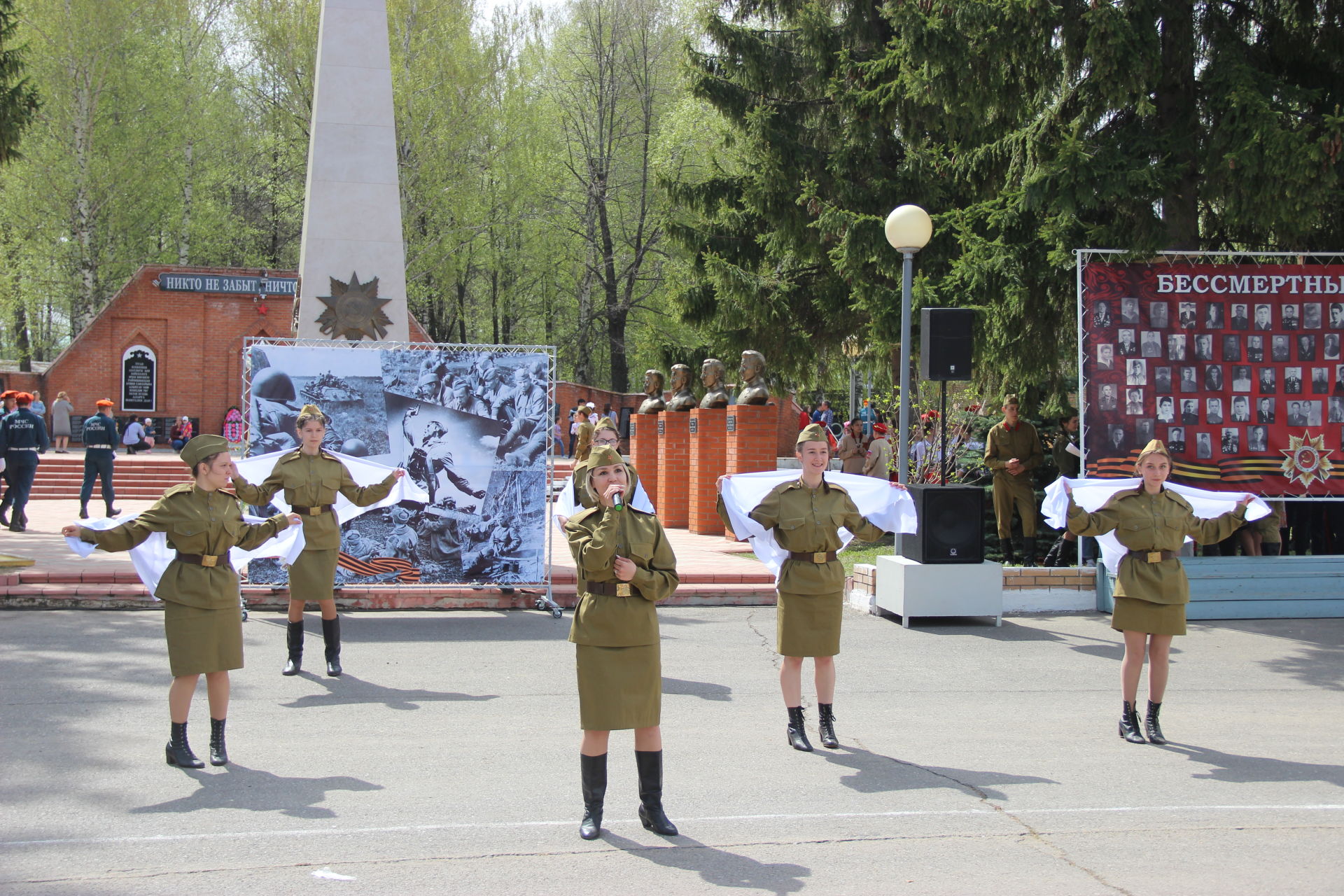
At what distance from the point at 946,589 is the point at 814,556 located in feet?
14.7

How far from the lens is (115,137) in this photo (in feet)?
121

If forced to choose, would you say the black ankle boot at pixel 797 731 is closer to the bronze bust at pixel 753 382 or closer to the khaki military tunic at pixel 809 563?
the khaki military tunic at pixel 809 563

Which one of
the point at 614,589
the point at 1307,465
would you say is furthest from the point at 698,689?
the point at 1307,465

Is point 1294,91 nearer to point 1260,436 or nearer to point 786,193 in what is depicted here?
point 1260,436

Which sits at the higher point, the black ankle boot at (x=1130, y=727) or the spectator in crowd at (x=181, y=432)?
the spectator in crowd at (x=181, y=432)

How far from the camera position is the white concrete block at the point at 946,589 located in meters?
10.5

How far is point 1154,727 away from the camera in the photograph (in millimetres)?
6695

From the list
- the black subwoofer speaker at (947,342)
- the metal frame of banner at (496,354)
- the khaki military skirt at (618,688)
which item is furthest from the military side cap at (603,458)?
the black subwoofer speaker at (947,342)

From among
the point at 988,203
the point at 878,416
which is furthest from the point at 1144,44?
the point at 878,416

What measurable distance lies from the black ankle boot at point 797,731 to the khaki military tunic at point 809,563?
350 millimetres

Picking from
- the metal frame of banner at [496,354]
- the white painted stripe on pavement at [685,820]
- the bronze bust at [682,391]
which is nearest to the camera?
the white painted stripe on pavement at [685,820]

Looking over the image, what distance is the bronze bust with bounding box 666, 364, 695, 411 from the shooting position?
1939 cm

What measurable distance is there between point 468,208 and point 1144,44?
99.7 feet

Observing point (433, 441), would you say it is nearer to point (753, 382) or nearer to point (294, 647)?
point (294, 647)
